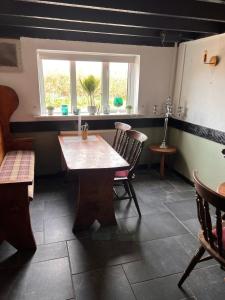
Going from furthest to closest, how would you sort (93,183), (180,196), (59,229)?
(180,196) → (59,229) → (93,183)

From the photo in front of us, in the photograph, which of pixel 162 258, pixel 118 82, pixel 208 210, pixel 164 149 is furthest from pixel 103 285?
pixel 118 82

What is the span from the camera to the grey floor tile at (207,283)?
149cm

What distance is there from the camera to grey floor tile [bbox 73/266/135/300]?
1481 millimetres

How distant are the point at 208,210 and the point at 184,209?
1386 mm

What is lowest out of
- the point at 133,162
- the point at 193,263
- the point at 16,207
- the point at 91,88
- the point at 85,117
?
the point at 193,263

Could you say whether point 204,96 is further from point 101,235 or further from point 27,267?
A: point 27,267

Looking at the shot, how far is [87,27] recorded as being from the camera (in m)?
2.56

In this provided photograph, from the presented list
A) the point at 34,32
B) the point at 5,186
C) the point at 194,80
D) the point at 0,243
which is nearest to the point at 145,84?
the point at 194,80

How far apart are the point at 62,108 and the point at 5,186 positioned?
1754 millimetres

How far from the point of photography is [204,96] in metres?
2.81

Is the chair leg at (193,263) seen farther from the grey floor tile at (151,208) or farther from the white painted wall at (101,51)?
the white painted wall at (101,51)

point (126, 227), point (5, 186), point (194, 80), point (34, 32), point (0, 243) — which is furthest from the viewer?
point (194, 80)

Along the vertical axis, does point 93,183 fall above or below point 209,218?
below

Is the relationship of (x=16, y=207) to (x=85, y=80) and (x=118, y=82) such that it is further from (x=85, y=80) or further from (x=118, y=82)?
(x=118, y=82)
